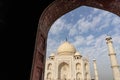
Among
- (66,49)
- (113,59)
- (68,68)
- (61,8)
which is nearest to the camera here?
(61,8)

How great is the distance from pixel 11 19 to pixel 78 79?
21.9m

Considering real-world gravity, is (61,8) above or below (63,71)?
above

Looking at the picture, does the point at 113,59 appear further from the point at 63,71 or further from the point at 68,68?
the point at 63,71

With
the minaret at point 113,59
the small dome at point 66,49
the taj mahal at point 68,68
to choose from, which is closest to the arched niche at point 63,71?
the taj mahal at point 68,68

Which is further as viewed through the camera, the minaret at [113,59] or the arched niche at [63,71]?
the arched niche at [63,71]

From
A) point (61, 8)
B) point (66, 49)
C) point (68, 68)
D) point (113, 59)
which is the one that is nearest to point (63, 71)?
point (68, 68)

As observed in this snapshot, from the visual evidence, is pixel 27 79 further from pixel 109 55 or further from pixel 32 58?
pixel 109 55

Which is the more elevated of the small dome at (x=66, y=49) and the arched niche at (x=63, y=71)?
the small dome at (x=66, y=49)

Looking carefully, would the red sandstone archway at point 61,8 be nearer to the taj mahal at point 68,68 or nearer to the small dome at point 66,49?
the taj mahal at point 68,68

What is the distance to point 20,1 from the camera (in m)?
2.86

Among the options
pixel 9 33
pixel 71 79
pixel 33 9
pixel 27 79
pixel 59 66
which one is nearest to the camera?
pixel 27 79

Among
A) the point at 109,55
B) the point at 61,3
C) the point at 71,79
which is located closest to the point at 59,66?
the point at 71,79

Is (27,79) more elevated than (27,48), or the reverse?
(27,48)

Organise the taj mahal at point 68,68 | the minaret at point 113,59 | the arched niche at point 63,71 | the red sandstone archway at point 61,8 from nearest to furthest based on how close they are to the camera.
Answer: the red sandstone archway at point 61,8 → the minaret at point 113,59 → the taj mahal at point 68,68 → the arched niche at point 63,71
